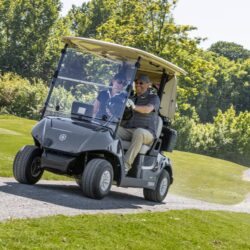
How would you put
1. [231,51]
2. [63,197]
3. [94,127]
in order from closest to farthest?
[63,197], [94,127], [231,51]

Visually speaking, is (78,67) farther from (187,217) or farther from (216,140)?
(216,140)

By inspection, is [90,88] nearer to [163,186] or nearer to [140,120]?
[140,120]

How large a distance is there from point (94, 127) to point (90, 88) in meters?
1.12

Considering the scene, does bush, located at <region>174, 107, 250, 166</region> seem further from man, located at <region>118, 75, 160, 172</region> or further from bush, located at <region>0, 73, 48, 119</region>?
man, located at <region>118, 75, 160, 172</region>

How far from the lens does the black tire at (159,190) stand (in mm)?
12441

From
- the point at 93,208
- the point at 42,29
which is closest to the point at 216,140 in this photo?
the point at 42,29

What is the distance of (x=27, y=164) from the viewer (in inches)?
413

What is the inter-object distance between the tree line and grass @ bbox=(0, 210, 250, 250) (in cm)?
2723

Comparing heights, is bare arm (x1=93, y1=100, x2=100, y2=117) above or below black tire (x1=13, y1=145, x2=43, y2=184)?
above

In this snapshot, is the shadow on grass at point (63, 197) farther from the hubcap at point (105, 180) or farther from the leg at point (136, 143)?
the leg at point (136, 143)

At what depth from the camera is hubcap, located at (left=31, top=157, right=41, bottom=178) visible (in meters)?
10.7

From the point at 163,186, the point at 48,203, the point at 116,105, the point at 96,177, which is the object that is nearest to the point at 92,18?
the point at 163,186

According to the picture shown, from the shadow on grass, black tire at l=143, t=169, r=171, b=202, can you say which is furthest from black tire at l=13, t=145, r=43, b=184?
black tire at l=143, t=169, r=171, b=202

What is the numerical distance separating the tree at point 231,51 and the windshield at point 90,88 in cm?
10287
